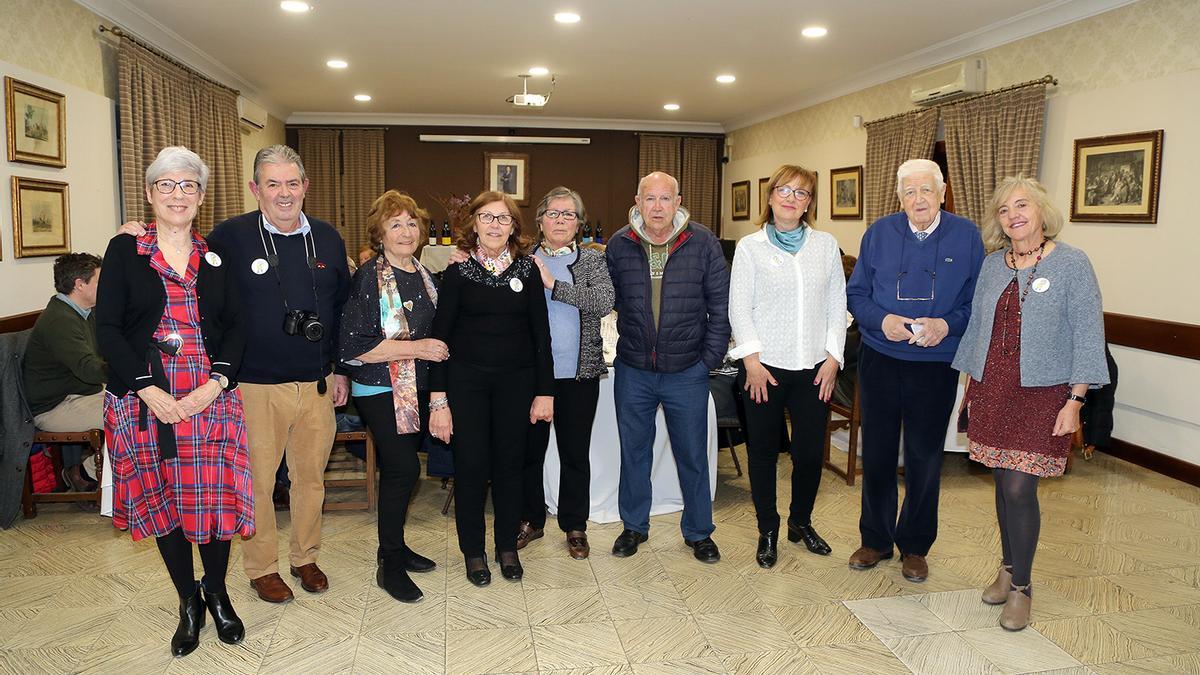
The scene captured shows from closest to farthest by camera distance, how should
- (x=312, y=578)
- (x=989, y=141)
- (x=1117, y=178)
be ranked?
(x=312, y=578)
(x=1117, y=178)
(x=989, y=141)

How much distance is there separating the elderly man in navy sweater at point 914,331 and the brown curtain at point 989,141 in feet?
10.9

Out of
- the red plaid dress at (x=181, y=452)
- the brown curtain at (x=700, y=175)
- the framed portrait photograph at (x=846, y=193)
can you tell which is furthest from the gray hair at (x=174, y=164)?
the brown curtain at (x=700, y=175)

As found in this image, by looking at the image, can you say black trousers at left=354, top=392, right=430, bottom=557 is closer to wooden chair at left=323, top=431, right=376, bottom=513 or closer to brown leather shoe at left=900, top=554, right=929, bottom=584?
wooden chair at left=323, top=431, right=376, bottom=513

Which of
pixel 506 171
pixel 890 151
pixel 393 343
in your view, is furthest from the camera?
pixel 506 171

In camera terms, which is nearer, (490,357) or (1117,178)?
(490,357)

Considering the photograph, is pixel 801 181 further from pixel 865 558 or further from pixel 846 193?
pixel 846 193

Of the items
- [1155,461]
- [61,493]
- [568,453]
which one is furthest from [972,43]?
[61,493]

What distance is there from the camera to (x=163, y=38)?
20.1 ft

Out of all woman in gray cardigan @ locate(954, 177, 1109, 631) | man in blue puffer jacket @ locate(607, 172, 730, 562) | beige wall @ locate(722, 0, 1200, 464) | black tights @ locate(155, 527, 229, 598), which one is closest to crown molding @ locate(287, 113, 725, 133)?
beige wall @ locate(722, 0, 1200, 464)

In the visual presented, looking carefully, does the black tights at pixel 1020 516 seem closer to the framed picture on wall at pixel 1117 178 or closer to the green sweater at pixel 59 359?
the framed picture on wall at pixel 1117 178

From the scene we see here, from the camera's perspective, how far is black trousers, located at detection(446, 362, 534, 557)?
2.77 m

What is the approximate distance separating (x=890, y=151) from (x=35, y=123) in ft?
21.7

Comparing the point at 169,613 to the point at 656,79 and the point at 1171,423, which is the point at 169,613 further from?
the point at 656,79

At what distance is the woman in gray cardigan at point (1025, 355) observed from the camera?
245cm
